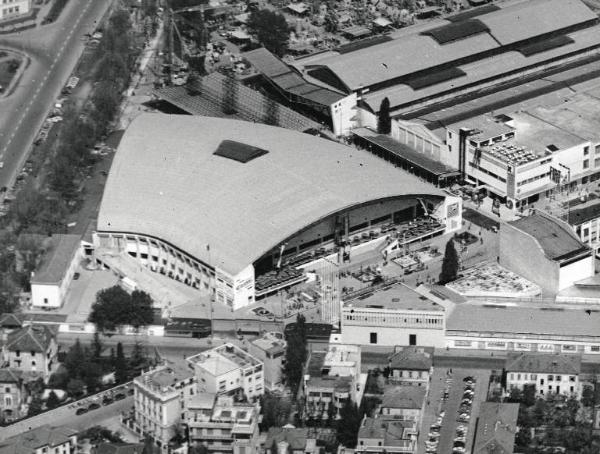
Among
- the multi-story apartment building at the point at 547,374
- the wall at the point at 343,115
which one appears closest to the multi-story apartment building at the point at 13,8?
the wall at the point at 343,115

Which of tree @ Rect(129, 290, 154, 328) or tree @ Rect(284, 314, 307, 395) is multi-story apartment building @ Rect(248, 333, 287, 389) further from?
tree @ Rect(129, 290, 154, 328)

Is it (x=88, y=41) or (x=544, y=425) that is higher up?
(x=88, y=41)

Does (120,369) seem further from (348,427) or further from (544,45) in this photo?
(544,45)

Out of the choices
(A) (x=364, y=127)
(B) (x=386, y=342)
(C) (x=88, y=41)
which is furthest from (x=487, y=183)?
(C) (x=88, y=41)

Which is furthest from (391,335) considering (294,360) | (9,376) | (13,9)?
(13,9)

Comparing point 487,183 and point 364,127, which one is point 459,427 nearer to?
point 487,183

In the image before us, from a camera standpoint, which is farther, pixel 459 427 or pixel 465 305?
pixel 465 305

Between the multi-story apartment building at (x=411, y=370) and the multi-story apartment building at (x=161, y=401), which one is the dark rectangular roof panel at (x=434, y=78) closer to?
the multi-story apartment building at (x=411, y=370)
